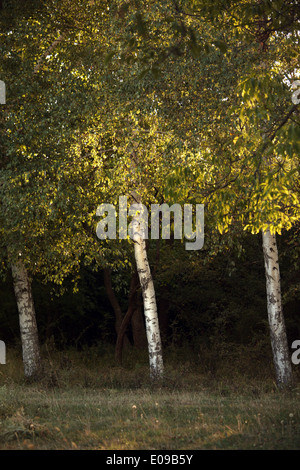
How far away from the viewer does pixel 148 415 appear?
30.1 ft

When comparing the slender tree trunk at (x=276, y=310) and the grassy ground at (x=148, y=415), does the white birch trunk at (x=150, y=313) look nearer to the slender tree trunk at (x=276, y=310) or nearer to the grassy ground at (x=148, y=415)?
the grassy ground at (x=148, y=415)

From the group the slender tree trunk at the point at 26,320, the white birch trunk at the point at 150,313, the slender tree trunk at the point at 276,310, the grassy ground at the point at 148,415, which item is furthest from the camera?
the slender tree trunk at the point at 26,320

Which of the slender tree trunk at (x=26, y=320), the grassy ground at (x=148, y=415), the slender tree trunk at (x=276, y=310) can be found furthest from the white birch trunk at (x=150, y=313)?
the slender tree trunk at (x=26, y=320)

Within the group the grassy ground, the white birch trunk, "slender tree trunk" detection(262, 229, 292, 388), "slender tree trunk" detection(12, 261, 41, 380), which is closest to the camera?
the grassy ground

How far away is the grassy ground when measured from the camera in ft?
23.8

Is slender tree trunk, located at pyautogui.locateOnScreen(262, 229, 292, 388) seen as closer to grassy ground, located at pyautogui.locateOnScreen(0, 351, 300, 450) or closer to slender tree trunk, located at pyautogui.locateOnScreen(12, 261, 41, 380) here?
grassy ground, located at pyautogui.locateOnScreen(0, 351, 300, 450)

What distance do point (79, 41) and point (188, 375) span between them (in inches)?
372

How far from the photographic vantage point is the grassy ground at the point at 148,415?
7.27m

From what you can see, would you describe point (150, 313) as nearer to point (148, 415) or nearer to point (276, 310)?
point (276, 310)

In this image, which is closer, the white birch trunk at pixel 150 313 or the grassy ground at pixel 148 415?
the grassy ground at pixel 148 415

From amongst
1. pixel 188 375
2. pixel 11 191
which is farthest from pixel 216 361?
pixel 11 191

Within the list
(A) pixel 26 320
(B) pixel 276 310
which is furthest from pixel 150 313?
(A) pixel 26 320

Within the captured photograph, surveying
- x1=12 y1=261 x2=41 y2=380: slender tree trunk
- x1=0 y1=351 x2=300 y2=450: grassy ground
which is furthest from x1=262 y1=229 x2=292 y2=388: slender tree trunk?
x1=12 y1=261 x2=41 y2=380: slender tree trunk
